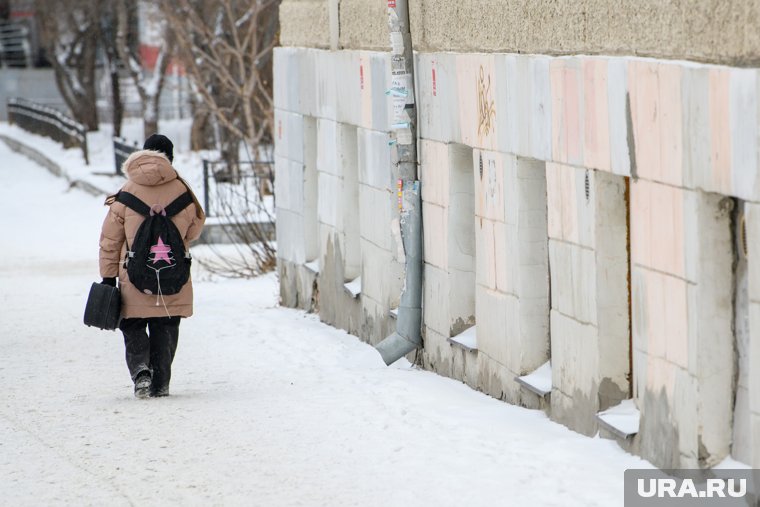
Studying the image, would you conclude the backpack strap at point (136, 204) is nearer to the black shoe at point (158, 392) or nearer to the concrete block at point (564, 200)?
the black shoe at point (158, 392)

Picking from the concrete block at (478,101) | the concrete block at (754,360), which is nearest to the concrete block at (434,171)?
the concrete block at (478,101)

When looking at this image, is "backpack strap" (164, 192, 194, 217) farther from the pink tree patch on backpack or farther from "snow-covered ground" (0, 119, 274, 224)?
"snow-covered ground" (0, 119, 274, 224)

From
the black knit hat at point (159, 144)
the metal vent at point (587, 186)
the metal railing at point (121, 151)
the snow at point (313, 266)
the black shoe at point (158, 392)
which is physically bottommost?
the metal railing at point (121, 151)

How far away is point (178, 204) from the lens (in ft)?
30.0

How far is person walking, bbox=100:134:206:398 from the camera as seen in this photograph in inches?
355

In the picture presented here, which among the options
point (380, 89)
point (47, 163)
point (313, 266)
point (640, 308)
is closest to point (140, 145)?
point (47, 163)

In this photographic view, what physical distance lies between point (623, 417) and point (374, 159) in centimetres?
488

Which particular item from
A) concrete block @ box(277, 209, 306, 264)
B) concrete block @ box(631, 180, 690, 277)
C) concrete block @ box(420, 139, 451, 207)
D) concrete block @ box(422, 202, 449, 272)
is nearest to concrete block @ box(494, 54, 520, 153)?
concrete block @ box(420, 139, 451, 207)

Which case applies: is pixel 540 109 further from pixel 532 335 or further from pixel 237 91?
pixel 237 91

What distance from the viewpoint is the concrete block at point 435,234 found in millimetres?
10047

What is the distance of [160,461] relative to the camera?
7.45 meters

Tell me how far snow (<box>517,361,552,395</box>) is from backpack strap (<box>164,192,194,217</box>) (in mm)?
2200

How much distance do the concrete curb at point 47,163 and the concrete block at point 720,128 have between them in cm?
2406

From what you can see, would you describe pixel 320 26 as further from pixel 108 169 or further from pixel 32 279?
pixel 108 169
